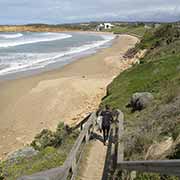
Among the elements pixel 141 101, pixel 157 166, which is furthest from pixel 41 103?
pixel 157 166

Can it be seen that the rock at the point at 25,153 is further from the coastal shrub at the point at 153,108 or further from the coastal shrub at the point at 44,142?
the coastal shrub at the point at 153,108

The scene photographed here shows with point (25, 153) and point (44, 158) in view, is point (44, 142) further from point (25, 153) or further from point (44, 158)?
point (44, 158)

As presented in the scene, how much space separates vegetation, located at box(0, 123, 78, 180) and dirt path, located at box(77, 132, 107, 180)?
21.2 inches

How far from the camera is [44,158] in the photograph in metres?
9.12

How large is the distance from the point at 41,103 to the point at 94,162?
584 inches

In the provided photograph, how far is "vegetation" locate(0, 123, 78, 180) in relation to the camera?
8252 millimetres

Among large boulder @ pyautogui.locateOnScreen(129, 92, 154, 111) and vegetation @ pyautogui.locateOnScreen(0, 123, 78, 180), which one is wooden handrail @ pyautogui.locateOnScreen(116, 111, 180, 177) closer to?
vegetation @ pyautogui.locateOnScreen(0, 123, 78, 180)

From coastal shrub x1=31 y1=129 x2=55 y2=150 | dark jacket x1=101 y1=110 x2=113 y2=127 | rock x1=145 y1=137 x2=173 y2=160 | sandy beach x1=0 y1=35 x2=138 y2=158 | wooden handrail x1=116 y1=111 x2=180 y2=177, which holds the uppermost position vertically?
wooden handrail x1=116 y1=111 x2=180 y2=177

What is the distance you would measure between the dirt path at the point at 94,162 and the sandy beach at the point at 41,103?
5.74 m

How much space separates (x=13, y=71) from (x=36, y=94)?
449 inches

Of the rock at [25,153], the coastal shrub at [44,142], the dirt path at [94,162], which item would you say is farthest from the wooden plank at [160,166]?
the coastal shrub at [44,142]

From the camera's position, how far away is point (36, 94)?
84.0ft

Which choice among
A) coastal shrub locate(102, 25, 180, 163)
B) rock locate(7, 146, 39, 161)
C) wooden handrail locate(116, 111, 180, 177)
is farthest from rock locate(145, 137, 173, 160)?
rock locate(7, 146, 39, 161)

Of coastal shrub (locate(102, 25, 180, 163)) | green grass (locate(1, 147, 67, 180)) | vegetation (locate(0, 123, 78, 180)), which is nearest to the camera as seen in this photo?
coastal shrub (locate(102, 25, 180, 163))
